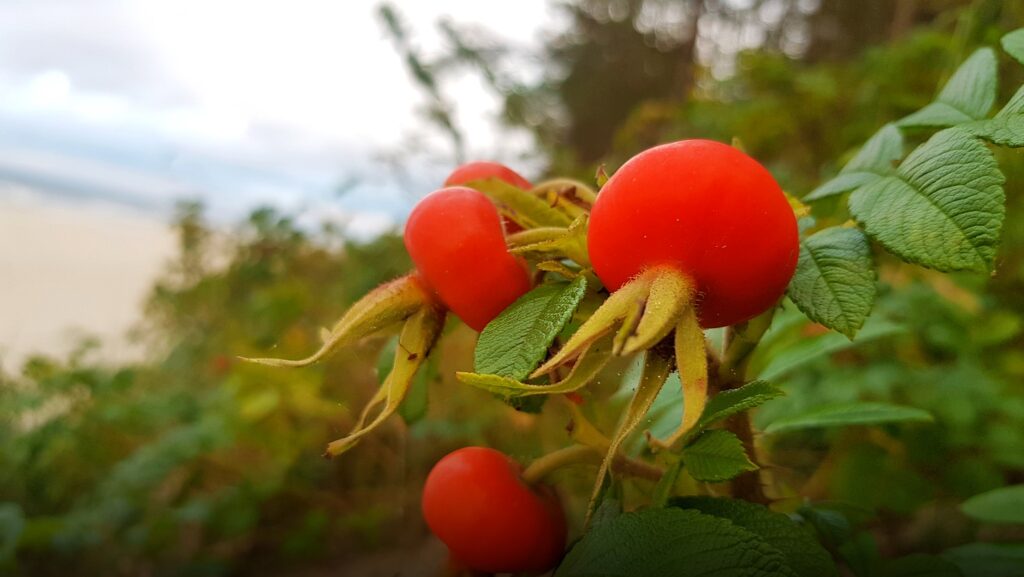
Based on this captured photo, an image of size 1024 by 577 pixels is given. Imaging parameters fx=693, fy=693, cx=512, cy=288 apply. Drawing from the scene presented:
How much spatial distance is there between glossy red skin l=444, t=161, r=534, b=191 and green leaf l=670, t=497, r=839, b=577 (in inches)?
11.5

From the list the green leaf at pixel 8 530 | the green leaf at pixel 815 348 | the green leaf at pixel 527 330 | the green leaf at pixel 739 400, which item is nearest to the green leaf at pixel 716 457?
the green leaf at pixel 739 400

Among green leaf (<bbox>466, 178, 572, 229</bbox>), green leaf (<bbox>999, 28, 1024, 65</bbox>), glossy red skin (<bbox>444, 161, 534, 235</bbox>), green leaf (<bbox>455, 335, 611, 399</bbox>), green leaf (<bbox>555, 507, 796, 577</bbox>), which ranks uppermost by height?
glossy red skin (<bbox>444, 161, 534, 235</bbox>)

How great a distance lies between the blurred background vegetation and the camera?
1.28 meters

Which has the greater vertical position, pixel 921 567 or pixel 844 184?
pixel 844 184

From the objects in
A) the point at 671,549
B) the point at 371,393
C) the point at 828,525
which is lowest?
the point at 371,393

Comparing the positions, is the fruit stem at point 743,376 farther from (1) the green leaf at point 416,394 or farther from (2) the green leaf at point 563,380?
(1) the green leaf at point 416,394

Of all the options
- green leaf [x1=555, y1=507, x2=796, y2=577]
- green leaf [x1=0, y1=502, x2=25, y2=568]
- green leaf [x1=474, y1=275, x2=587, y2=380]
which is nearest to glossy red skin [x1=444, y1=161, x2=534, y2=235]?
green leaf [x1=474, y1=275, x2=587, y2=380]

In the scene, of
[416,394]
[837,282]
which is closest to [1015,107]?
[837,282]

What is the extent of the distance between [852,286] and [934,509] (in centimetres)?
125

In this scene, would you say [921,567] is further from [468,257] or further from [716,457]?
[468,257]

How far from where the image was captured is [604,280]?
42 centimetres

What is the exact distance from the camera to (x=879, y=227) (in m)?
0.42

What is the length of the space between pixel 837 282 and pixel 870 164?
0.50ft

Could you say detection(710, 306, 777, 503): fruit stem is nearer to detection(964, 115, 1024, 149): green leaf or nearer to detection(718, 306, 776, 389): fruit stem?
detection(718, 306, 776, 389): fruit stem
